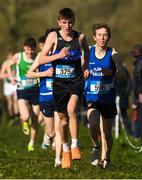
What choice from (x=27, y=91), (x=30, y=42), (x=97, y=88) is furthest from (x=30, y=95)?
(x=97, y=88)

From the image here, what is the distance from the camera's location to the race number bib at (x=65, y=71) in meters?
10.3

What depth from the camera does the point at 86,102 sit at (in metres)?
11.2

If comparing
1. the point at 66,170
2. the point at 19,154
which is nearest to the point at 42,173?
the point at 66,170

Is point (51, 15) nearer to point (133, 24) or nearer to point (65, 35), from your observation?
point (133, 24)

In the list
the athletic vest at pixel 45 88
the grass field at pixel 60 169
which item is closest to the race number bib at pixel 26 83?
the grass field at pixel 60 169

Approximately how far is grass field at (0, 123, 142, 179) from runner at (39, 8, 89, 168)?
1.92 ft

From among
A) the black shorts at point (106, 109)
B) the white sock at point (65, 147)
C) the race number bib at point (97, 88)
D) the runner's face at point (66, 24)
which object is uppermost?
the runner's face at point (66, 24)

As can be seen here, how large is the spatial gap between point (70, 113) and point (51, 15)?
32.6m

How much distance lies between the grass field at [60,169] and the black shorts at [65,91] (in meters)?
0.93

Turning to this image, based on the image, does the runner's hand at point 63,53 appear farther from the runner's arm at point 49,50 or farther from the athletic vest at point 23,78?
the athletic vest at point 23,78

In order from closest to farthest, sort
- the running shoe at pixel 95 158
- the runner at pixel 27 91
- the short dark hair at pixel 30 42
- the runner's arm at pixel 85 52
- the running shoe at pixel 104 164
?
the runner's arm at pixel 85 52 < the running shoe at pixel 104 164 < the running shoe at pixel 95 158 < the short dark hair at pixel 30 42 < the runner at pixel 27 91

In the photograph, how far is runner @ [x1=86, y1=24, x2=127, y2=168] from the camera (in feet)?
35.6

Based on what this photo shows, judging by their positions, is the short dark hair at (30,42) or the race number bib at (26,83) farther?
the race number bib at (26,83)

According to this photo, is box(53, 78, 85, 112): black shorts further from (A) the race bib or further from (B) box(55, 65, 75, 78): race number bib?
(A) the race bib
